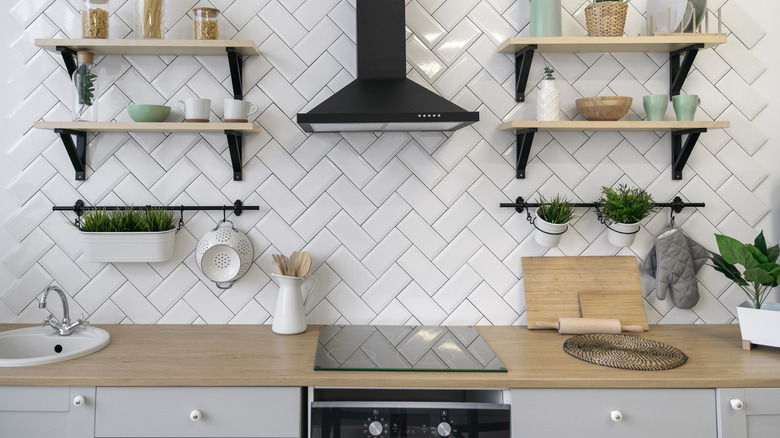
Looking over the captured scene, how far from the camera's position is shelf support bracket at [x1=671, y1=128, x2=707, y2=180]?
7.25 feet

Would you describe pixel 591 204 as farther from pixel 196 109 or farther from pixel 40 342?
pixel 40 342

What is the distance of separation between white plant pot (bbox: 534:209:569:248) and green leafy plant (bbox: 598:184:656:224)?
18 centimetres

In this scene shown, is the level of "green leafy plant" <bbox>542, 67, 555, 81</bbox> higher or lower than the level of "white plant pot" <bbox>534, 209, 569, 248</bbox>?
higher

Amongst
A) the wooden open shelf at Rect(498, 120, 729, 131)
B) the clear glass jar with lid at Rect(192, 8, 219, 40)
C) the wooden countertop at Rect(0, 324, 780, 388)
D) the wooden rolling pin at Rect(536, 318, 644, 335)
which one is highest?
the clear glass jar with lid at Rect(192, 8, 219, 40)

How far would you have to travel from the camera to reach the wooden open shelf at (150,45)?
2088mm

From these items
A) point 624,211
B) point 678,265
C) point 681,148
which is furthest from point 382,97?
point 678,265

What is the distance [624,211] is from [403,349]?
3.33ft

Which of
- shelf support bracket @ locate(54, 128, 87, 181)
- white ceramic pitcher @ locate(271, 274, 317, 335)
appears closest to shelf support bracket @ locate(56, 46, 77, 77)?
shelf support bracket @ locate(54, 128, 87, 181)

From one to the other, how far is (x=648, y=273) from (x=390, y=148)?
119cm

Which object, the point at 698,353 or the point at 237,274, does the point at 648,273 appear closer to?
the point at 698,353

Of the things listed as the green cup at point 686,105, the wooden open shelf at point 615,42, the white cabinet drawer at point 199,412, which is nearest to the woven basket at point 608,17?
the wooden open shelf at point 615,42

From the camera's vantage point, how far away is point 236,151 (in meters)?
2.25

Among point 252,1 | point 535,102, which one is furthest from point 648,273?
point 252,1

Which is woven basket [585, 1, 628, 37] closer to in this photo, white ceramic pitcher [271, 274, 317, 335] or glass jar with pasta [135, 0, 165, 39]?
white ceramic pitcher [271, 274, 317, 335]
